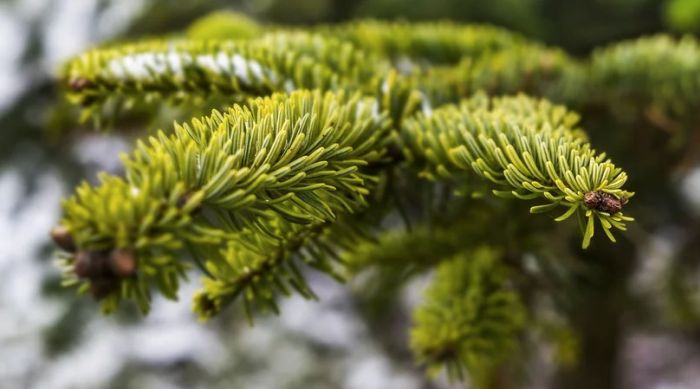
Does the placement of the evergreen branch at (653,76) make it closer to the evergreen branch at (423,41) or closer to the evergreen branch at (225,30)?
the evergreen branch at (423,41)

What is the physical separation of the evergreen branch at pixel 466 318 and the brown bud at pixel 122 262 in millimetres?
234

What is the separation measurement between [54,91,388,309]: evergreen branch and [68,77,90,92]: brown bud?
144 mm

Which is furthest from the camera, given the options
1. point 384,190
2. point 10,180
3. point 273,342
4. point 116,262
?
point 273,342

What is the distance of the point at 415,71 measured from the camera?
0.45m

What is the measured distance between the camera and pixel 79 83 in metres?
0.37

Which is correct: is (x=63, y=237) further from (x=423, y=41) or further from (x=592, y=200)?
(x=423, y=41)

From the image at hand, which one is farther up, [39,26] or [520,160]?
[39,26]

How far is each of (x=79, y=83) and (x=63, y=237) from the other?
0.18m

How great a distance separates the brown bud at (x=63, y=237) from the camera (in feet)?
0.69

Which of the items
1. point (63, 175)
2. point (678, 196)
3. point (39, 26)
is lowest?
point (678, 196)

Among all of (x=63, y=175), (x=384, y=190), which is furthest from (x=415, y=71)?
(x=63, y=175)

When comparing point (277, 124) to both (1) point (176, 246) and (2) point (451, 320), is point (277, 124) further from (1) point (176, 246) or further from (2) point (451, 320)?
(2) point (451, 320)

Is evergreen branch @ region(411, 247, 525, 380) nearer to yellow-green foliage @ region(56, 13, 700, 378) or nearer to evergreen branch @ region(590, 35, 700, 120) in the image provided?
yellow-green foliage @ region(56, 13, 700, 378)

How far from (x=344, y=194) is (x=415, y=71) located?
179 mm
